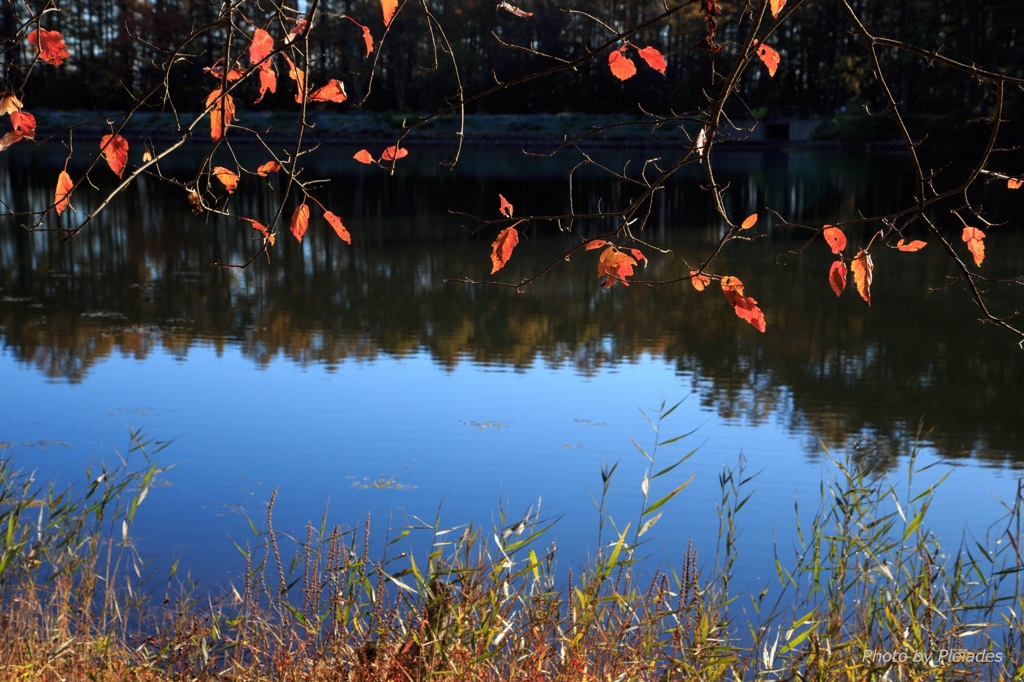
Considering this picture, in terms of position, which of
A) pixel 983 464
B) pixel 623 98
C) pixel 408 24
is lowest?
pixel 983 464

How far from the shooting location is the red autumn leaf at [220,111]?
2.25 metres

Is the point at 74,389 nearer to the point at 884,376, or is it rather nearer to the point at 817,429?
the point at 817,429

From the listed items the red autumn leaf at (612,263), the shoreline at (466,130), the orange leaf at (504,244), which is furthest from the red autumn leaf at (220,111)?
the shoreline at (466,130)

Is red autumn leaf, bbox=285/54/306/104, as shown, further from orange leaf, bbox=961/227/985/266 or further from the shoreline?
the shoreline

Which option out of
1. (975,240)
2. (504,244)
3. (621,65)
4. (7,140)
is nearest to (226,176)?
(7,140)

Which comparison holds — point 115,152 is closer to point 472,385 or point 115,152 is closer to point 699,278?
point 699,278

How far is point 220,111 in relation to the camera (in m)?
2.35

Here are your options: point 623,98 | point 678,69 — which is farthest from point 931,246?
point 678,69

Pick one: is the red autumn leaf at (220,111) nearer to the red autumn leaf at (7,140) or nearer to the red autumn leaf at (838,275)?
the red autumn leaf at (7,140)

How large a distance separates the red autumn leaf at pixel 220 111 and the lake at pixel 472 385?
1044 mm

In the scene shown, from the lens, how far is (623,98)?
46.8m

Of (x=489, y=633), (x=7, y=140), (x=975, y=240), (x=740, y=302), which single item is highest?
(x=7, y=140)

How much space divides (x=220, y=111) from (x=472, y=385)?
4.66 m

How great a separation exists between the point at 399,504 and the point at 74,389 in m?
2.74
